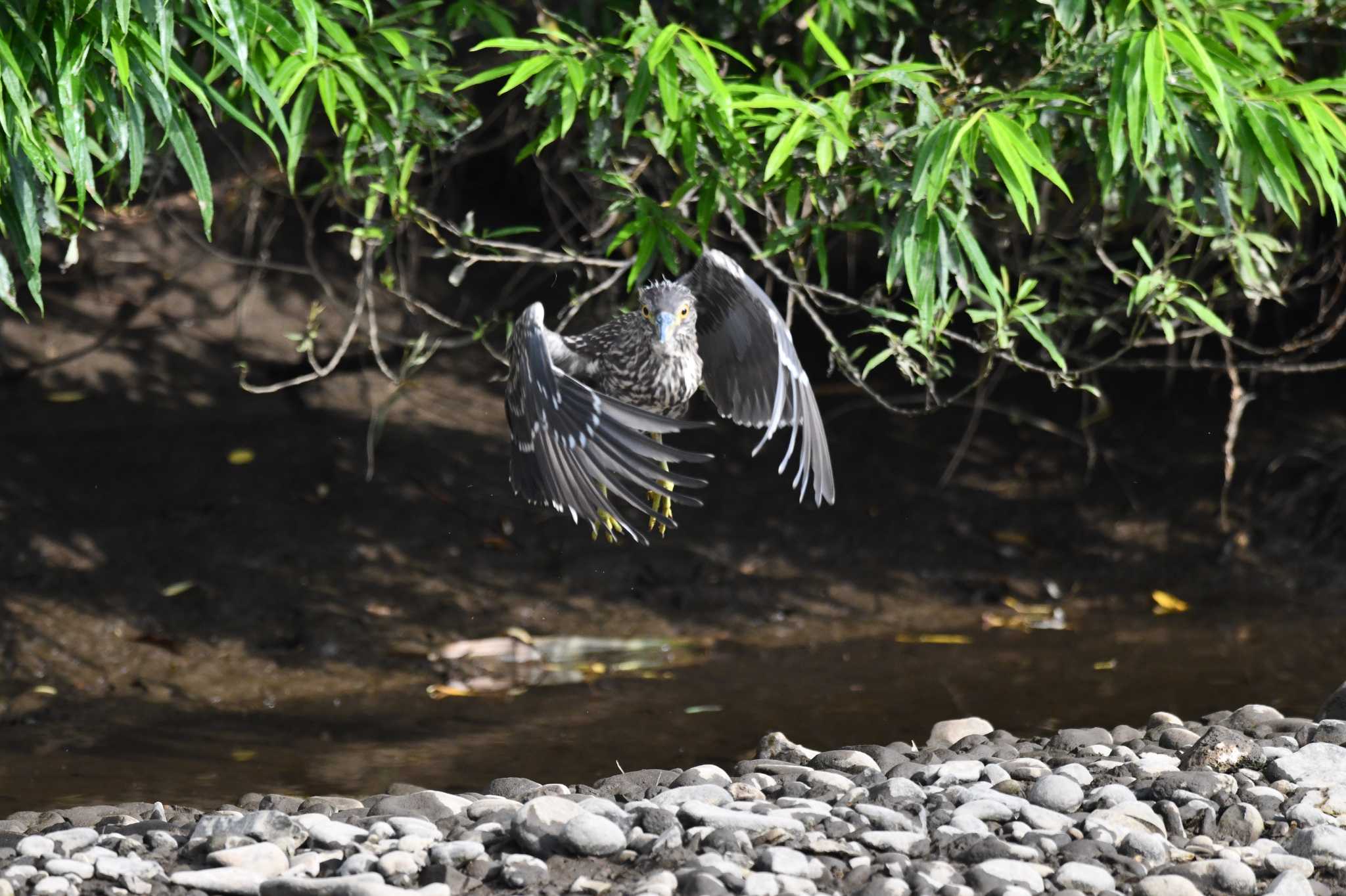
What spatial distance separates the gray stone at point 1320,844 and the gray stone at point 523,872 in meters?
1.26

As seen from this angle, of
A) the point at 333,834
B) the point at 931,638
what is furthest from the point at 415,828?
the point at 931,638

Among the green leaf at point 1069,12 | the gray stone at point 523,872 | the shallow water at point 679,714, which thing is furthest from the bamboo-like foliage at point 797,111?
the gray stone at point 523,872

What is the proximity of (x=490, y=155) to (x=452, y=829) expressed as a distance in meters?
4.14

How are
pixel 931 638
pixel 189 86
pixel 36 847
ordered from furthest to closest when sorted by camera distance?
pixel 931 638
pixel 189 86
pixel 36 847

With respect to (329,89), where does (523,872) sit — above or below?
below

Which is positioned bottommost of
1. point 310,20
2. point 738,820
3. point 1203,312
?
point 738,820

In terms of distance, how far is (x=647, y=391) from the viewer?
107 inches

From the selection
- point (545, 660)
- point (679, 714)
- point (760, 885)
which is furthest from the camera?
point (545, 660)

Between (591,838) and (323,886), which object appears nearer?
(323,886)

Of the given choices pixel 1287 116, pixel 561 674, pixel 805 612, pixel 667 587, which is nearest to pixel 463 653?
pixel 561 674

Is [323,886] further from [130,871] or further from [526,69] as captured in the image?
[526,69]

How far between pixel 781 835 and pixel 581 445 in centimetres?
74

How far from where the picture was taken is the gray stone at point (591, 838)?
2.43 metres

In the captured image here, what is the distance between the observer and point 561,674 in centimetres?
468
